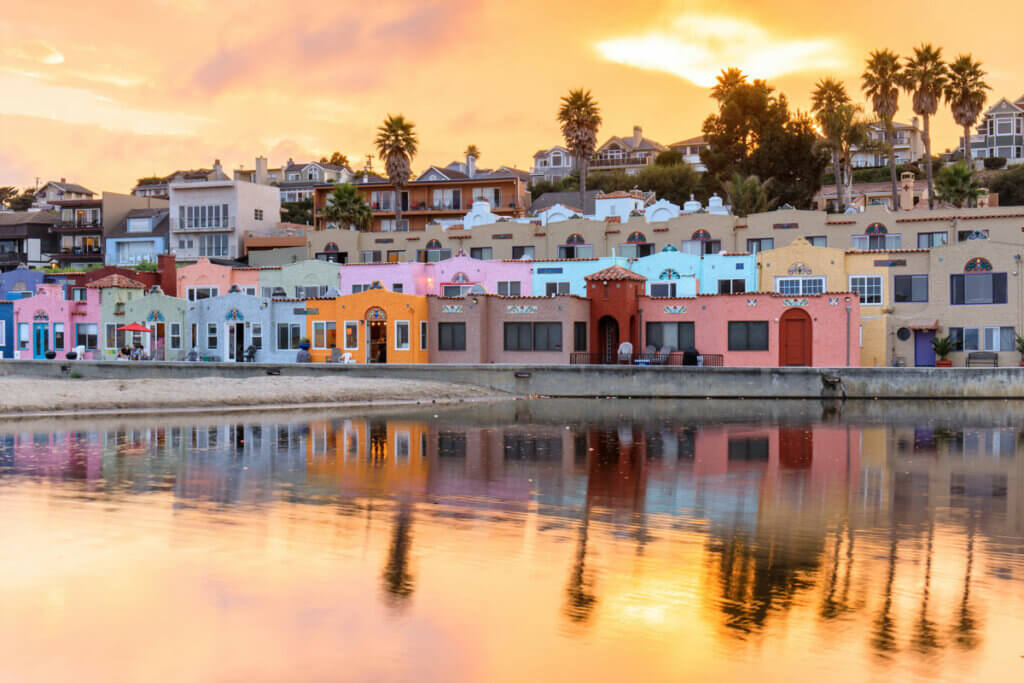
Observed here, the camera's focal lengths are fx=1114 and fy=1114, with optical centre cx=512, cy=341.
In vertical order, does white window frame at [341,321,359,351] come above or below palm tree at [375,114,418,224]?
below

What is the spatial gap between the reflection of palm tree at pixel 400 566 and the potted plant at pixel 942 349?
46068 mm

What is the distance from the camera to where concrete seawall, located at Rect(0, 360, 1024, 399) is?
51.9m

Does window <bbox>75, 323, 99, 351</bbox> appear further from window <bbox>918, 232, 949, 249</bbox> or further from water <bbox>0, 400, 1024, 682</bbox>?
window <bbox>918, 232, 949, 249</bbox>

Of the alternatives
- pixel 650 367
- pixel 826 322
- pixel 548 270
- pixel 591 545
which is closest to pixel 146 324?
pixel 548 270

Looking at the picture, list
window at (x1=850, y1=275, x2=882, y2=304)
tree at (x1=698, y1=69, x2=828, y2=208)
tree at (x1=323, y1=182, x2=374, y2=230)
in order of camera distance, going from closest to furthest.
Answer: window at (x1=850, y1=275, x2=882, y2=304), tree at (x1=323, y1=182, x2=374, y2=230), tree at (x1=698, y1=69, x2=828, y2=208)

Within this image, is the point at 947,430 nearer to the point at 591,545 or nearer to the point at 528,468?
the point at 528,468

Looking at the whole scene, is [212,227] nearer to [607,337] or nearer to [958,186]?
[607,337]

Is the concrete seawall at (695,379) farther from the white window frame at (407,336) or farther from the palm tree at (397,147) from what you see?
the palm tree at (397,147)

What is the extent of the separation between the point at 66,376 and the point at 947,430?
44462 millimetres

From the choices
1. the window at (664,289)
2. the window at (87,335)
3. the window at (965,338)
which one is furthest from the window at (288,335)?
the window at (965,338)

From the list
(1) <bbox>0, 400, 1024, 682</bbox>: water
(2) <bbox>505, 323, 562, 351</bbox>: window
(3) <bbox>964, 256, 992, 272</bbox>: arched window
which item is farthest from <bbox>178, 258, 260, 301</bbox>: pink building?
(3) <bbox>964, 256, 992, 272</bbox>: arched window

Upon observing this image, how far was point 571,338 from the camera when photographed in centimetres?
5988

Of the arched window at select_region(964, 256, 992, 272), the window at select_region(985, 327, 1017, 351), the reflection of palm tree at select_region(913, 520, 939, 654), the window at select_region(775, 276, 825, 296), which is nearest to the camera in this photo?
the reflection of palm tree at select_region(913, 520, 939, 654)

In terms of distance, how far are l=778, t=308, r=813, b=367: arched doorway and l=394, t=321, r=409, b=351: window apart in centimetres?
2006
